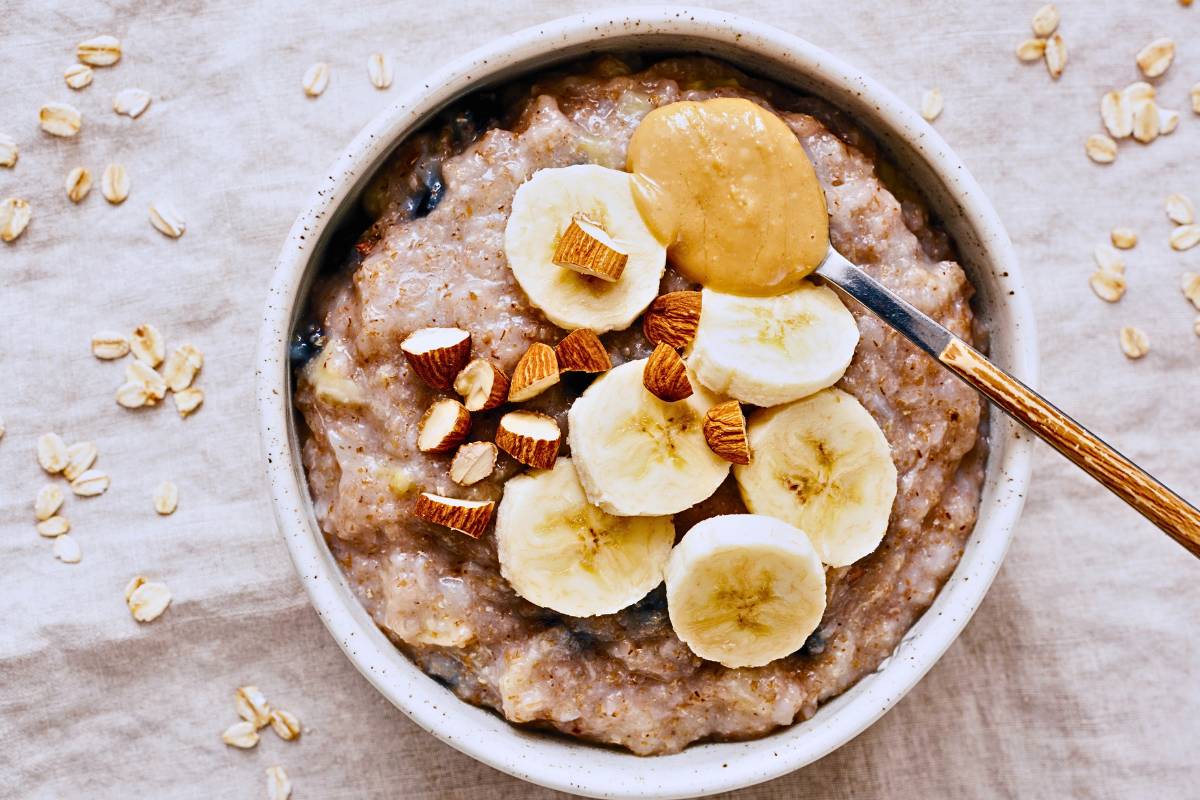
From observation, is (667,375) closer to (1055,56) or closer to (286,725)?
(286,725)

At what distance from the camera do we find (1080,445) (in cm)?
189

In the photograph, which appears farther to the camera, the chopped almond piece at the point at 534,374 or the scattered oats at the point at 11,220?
the scattered oats at the point at 11,220

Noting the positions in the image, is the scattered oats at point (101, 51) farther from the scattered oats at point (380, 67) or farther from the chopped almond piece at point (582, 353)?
the chopped almond piece at point (582, 353)

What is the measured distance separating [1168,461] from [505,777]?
164 centimetres

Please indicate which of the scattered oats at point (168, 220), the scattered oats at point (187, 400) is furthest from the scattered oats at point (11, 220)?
the scattered oats at point (187, 400)

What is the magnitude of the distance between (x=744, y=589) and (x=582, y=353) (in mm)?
485

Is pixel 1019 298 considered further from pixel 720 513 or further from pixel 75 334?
pixel 75 334

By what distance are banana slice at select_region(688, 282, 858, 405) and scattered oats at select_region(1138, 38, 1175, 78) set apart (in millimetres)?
1176

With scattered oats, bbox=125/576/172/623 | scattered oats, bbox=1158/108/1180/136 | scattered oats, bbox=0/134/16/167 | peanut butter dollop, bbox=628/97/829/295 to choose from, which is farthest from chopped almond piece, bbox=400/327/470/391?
scattered oats, bbox=1158/108/1180/136

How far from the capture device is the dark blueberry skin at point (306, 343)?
6.71 ft

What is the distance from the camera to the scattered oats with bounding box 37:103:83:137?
244 cm

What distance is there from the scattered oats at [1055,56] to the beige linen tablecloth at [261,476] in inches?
2.3

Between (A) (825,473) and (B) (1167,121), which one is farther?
(B) (1167,121)

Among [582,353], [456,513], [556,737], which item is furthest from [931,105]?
[556,737]
